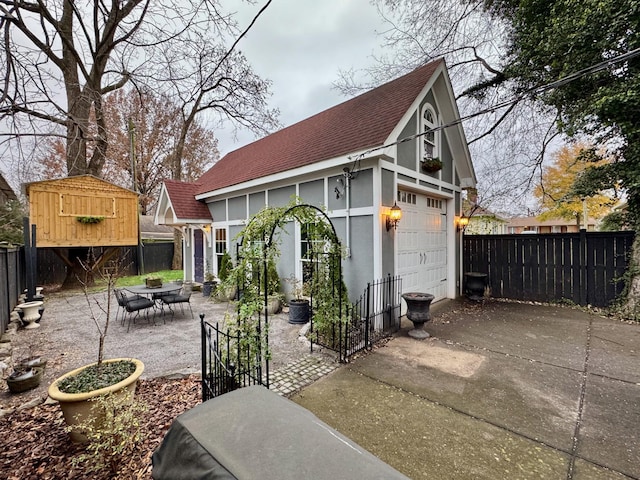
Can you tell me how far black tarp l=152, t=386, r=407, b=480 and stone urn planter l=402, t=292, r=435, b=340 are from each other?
390cm

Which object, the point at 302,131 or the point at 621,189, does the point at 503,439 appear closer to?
the point at 621,189

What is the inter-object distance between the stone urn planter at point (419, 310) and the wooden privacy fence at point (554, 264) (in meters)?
4.46

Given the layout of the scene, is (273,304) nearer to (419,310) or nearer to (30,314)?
(419,310)

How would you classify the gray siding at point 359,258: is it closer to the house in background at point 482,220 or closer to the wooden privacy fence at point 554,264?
the wooden privacy fence at point 554,264

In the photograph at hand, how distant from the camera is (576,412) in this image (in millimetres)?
2986

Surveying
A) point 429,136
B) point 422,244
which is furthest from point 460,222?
point 429,136

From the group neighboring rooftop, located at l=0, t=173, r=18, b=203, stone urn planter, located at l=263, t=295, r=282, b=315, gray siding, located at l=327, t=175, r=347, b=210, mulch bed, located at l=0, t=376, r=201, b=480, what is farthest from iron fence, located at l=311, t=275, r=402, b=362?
neighboring rooftop, located at l=0, t=173, r=18, b=203

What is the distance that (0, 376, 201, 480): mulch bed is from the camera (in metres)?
2.25

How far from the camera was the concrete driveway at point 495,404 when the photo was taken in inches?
92.8

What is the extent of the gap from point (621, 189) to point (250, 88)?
10041 mm

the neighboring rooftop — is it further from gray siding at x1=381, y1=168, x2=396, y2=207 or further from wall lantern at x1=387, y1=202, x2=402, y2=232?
wall lantern at x1=387, y1=202, x2=402, y2=232

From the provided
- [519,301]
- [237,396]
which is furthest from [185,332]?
[519,301]

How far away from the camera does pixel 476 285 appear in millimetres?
7945

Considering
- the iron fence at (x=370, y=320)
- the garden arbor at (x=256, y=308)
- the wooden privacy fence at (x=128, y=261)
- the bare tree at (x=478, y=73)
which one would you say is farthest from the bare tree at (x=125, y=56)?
the wooden privacy fence at (x=128, y=261)
